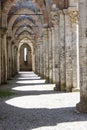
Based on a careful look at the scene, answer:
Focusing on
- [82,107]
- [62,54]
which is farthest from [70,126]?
[62,54]

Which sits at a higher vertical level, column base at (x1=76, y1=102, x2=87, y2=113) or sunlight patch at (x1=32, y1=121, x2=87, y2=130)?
column base at (x1=76, y1=102, x2=87, y2=113)

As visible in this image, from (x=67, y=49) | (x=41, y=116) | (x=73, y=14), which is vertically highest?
(x=73, y=14)

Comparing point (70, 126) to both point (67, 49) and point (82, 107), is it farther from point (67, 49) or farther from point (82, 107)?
point (67, 49)

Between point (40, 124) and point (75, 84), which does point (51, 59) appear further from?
point (40, 124)

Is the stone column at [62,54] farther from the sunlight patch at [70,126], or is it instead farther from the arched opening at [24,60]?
the arched opening at [24,60]

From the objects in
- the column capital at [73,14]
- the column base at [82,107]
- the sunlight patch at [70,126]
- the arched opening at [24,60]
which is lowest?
the sunlight patch at [70,126]

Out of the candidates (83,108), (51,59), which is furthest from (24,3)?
(83,108)

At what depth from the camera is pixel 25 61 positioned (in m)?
73.9

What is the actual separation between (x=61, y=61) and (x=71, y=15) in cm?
317

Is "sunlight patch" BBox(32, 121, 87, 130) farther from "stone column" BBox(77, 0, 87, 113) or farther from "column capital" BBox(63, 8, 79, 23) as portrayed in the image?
"column capital" BBox(63, 8, 79, 23)

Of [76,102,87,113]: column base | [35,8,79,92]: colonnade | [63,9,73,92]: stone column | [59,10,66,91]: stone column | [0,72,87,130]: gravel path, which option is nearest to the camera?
[0,72,87,130]: gravel path

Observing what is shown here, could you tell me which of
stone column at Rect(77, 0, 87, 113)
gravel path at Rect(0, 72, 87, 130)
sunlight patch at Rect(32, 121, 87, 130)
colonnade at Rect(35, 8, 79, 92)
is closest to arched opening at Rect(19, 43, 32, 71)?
colonnade at Rect(35, 8, 79, 92)

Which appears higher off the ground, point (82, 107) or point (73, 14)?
point (73, 14)

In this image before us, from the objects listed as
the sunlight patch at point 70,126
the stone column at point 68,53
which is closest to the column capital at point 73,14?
the stone column at point 68,53
